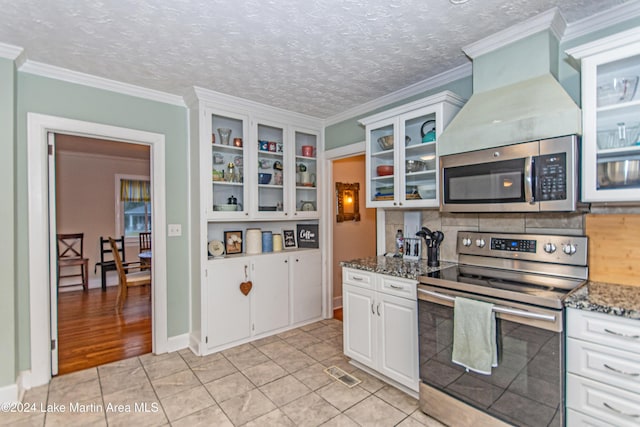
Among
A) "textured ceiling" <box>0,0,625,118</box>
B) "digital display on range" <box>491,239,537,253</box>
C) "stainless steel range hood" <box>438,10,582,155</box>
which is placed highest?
"textured ceiling" <box>0,0,625,118</box>

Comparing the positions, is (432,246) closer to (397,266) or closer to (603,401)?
(397,266)

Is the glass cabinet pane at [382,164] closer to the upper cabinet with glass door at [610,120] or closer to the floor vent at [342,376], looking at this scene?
the upper cabinet with glass door at [610,120]

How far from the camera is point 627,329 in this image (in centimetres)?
146

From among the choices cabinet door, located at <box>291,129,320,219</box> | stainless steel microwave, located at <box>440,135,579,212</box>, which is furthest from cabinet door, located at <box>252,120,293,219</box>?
stainless steel microwave, located at <box>440,135,579,212</box>

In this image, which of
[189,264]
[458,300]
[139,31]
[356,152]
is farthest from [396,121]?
[189,264]

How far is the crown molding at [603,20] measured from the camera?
1864 millimetres

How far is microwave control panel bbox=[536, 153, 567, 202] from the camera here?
1866 millimetres

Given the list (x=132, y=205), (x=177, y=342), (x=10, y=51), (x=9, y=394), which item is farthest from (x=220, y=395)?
(x=132, y=205)

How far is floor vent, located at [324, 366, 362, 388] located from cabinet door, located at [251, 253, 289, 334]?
1000 millimetres

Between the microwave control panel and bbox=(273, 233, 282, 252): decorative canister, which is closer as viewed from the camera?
the microwave control panel

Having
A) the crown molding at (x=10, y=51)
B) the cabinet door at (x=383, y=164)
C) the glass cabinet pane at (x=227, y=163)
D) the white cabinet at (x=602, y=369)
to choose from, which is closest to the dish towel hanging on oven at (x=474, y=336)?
the white cabinet at (x=602, y=369)

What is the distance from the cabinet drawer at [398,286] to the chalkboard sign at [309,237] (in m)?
1.59

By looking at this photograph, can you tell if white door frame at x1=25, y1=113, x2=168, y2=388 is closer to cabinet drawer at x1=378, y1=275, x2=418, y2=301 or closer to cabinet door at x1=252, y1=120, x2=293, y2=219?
cabinet door at x1=252, y1=120, x2=293, y2=219

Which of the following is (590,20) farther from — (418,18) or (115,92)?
(115,92)
